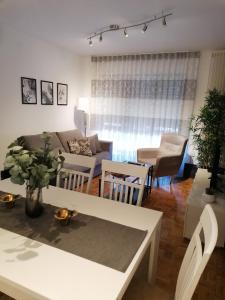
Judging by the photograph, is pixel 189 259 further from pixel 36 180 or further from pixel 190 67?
pixel 190 67

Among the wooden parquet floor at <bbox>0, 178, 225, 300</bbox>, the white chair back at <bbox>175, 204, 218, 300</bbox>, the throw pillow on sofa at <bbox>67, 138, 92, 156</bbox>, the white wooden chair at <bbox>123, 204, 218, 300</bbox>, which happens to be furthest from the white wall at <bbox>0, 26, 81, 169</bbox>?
the white chair back at <bbox>175, 204, 218, 300</bbox>

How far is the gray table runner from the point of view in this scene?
991mm

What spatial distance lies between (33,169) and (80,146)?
2830 mm

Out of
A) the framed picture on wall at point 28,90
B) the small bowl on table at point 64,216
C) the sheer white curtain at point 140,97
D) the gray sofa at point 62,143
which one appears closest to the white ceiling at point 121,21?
the sheer white curtain at point 140,97

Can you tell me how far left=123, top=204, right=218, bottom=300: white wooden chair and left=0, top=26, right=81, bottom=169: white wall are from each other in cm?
292

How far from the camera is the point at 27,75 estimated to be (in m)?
3.59

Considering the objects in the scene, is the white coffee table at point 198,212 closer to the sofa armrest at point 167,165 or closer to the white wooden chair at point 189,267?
the sofa armrest at point 167,165

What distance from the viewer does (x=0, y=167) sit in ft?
10.9

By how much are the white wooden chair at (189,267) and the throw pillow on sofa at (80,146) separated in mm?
2854

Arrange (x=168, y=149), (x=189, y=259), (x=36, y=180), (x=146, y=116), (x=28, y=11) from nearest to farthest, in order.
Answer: (x=189, y=259), (x=36, y=180), (x=28, y=11), (x=168, y=149), (x=146, y=116)

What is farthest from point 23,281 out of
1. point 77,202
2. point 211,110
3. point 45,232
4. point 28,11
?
point 28,11

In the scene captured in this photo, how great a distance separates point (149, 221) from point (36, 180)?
2.29ft

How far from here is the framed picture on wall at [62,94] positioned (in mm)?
4352

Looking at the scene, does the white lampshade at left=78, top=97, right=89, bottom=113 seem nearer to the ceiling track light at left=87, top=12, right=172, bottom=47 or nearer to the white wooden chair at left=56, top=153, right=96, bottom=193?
the ceiling track light at left=87, top=12, right=172, bottom=47
